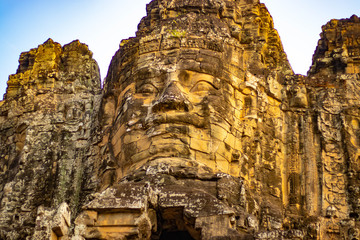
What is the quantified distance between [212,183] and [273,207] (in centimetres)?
165

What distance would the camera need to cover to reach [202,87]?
18.8 metres

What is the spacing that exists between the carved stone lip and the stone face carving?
27mm

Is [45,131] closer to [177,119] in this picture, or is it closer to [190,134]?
[177,119]

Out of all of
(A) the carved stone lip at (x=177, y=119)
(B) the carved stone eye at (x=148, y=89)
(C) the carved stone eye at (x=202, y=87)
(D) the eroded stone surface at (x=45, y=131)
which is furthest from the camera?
(D) the eroded stone surface at (x=45, y=131)

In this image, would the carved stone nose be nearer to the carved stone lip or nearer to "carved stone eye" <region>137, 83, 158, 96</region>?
the carved stone lip

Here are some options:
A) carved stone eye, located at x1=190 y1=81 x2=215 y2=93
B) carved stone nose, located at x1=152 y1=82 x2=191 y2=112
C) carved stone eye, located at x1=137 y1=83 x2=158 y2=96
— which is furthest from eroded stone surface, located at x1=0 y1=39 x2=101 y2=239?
carved stone eye, located at x1=190 y1=81 x2=215 y2=93

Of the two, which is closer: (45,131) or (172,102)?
(172,102)

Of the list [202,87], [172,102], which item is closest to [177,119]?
[172,102]

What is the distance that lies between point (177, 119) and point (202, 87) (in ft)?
3.82

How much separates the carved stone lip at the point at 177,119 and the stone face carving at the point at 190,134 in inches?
1.1

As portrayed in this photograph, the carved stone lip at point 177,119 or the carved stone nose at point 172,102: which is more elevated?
the carved stone nose at point 172,102

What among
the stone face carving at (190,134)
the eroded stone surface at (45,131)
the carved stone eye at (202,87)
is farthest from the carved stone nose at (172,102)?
the eroded stone surface at (45,131)

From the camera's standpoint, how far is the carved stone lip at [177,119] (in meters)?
18.0

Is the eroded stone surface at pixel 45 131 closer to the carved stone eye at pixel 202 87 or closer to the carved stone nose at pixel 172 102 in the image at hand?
the carved stone nose at pixel 172 102
